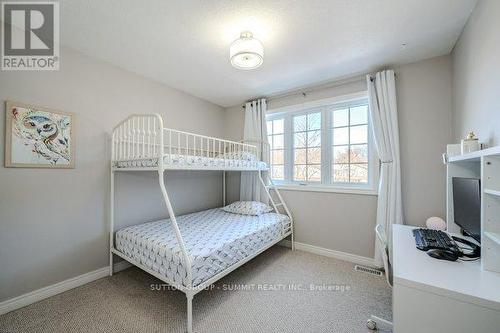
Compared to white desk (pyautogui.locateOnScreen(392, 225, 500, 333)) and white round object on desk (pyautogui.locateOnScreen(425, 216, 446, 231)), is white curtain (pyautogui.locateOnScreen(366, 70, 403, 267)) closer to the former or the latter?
white round object on desk (pyautogui.locateOnScreen(425, 216, 446, 231))

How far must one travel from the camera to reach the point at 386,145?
245cm

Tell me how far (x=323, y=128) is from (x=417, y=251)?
2.01m

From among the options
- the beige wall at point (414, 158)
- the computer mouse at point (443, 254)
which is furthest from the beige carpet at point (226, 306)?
the computer mouse at point (443, 254)

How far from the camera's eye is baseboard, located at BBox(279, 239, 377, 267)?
8.60ft

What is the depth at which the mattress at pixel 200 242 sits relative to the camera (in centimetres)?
166

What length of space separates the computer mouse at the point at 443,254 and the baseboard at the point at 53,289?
9.86ft

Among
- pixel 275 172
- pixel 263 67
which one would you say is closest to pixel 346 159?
pixel 275 172

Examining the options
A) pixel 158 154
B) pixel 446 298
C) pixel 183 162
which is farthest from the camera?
pixel 183 162

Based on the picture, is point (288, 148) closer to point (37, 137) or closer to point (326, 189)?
point (326, 189)

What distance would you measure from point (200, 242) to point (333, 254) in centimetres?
195

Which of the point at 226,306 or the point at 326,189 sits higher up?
the point at 326,189

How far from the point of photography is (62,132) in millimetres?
2045
